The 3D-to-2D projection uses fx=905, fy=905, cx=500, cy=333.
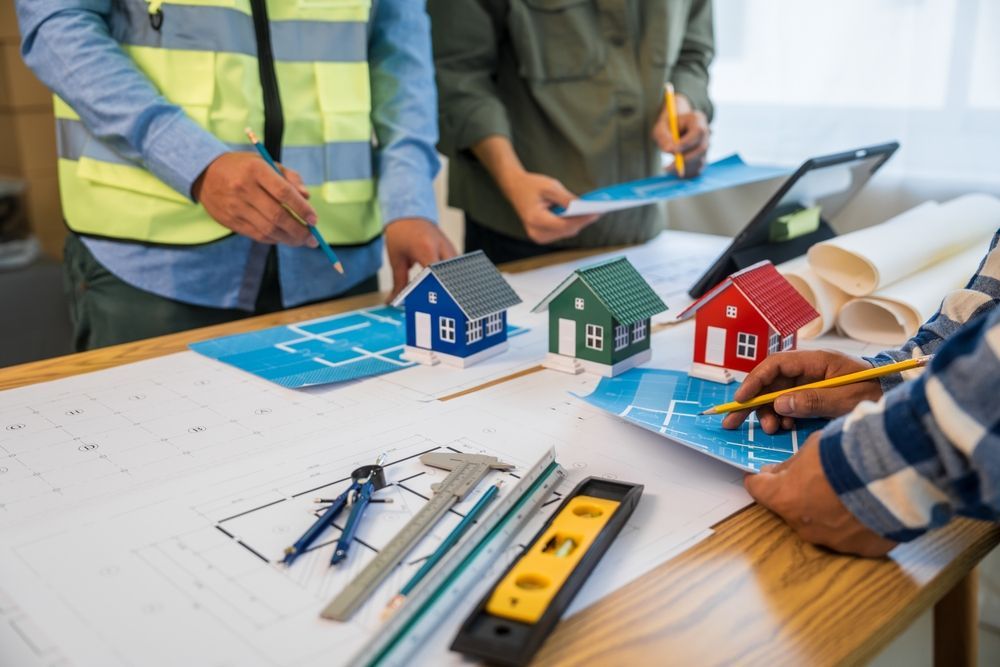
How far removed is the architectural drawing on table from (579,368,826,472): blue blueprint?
0.10 ft

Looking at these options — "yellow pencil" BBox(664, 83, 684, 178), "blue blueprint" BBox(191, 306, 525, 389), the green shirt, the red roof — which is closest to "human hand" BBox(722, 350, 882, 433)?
the red roof

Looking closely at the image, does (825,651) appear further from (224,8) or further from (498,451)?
(224,8)

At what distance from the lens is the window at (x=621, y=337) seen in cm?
108

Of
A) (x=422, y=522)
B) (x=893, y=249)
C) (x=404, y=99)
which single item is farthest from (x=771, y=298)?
(x=404, y=99)

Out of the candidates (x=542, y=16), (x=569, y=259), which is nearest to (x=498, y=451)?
(x=569, y=259)

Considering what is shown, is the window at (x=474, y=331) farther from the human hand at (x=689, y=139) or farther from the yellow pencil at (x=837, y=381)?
the human hand at (x=689, y=139)

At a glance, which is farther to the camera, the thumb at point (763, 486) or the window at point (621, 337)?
the window at point (621, 337)

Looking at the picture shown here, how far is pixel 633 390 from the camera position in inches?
40.2

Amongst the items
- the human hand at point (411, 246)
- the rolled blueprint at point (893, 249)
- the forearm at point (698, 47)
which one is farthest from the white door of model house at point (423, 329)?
the forearm at point (698, 47)

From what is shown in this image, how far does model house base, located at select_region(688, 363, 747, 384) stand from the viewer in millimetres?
1045

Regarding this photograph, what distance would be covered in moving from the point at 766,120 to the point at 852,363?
1.52 meters

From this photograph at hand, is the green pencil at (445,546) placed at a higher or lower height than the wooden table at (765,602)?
higher

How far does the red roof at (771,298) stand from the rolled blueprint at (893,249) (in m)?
0.19

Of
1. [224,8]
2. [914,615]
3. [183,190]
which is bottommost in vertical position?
[914,615]
